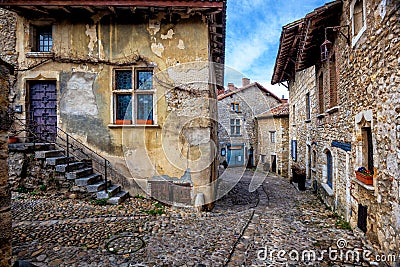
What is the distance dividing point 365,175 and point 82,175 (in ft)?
21.9

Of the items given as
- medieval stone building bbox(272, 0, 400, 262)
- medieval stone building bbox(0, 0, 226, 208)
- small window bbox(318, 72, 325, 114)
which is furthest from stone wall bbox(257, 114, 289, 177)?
medieval stone building bbox(0, 0, 226, 208)

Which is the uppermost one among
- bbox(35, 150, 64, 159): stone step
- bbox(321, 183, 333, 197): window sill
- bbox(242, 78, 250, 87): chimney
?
bbox(242, 78, 250, 87): chimney

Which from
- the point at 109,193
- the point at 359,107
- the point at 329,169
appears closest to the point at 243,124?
the point at 329,169

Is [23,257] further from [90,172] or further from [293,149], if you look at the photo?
[293,149]

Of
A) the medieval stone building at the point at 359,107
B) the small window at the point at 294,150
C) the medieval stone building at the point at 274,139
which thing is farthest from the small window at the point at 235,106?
the medieval stone building at the point at 359,107

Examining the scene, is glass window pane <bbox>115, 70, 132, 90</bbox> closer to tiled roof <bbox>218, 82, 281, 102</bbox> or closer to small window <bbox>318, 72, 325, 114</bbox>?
small window <bbox>318, 72, 325, 114</bbox>

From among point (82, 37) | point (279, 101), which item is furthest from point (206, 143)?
point (279, 101)

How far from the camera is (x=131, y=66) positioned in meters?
6.46

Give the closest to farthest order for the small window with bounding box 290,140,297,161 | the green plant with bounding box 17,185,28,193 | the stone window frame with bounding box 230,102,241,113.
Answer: the green plant with bounding box 17,185,28,193 < the small window with bounding box 290,140,297,161 < the stone window frame with bounding box 230,102,241,113

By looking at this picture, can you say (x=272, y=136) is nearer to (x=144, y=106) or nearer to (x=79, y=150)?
(x=144, y=106)

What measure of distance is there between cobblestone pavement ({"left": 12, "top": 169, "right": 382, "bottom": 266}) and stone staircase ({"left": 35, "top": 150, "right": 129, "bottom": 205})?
0.98 ft

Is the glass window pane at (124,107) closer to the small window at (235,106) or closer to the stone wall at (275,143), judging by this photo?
the stone wall at (275,143)

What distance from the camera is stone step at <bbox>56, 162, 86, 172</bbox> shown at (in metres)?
5.78

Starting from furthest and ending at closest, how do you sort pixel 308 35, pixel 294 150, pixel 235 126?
pixel 235 126, pixel 294 150, pixel 308 35
